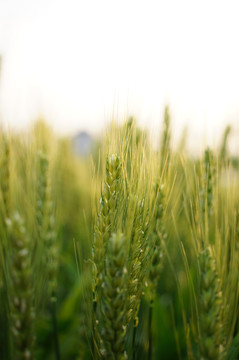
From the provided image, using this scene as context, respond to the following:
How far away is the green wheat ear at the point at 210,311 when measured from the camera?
81 cm

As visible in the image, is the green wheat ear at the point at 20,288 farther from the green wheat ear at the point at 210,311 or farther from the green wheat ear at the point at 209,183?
the green wheat ear at the point at 209,183

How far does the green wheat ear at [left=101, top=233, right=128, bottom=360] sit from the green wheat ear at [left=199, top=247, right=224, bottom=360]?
Result: 23cm

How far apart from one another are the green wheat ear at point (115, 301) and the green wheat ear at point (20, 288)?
0.20 meters

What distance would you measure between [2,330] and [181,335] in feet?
2.89

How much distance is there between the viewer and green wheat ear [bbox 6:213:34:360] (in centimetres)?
65

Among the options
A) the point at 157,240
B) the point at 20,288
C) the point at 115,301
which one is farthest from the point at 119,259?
the point at 157,240

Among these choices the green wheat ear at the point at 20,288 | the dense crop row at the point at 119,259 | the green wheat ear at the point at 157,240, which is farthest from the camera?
the green wheat ear at the point at 157,240

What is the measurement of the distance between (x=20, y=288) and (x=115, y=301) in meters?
0.25

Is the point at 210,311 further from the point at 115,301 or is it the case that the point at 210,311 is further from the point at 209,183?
the point at 209,183

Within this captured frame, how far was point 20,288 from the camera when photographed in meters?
0.70

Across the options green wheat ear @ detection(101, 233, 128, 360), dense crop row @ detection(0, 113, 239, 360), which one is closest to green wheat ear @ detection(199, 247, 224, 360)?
dense crop row @ detection(0, 113, 239, 360)

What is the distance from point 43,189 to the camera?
4.35 ft

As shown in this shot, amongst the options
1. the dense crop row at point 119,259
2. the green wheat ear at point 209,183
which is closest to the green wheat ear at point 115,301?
the dense crop row at point 119,259

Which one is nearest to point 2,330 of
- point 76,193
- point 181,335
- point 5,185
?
point 5,185
